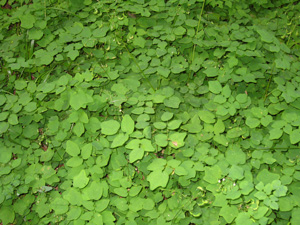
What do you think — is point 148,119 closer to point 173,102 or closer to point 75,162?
point 173,102

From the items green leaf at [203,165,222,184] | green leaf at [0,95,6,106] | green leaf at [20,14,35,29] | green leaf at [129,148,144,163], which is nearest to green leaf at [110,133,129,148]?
green leaf at [129,148,144,163]

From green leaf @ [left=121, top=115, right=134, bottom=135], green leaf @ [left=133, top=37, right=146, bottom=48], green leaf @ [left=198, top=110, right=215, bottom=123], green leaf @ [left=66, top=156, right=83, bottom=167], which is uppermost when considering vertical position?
green leaf @ [left=133, top=37, right=146, bottom=48]

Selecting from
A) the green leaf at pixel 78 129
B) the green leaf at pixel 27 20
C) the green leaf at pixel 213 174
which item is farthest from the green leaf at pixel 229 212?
the green leaf at pixel 27 20

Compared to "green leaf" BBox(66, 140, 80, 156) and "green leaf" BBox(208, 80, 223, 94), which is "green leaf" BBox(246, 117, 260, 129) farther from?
"green leaf" BBox(66, 140, 80, 156)

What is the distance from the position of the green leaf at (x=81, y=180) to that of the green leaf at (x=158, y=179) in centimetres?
45

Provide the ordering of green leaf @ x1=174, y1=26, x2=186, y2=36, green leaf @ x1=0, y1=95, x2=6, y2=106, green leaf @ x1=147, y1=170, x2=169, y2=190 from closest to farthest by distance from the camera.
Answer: green leaf @ x1=147, y1=170, x2=169, y2=190 → green leaf @ x1=0, y1=95, x2=6, y2=106 → green leaf @ x1=174, y1=26, x2=186, y2=36

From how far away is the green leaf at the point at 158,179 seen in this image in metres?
1.86

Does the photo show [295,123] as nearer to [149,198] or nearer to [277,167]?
[277,167]

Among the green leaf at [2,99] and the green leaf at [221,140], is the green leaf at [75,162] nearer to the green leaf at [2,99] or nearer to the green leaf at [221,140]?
the green leaf at [2,99]

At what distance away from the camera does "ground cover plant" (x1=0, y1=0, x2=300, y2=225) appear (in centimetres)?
203

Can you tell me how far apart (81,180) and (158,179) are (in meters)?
0.54

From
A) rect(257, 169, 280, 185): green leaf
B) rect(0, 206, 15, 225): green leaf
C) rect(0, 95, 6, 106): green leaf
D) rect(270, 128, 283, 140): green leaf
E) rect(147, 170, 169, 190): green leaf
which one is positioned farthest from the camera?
rect(0, 95, 6, 106): green leaf

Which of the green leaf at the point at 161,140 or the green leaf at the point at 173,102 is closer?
the green leaf at the point at 161,140

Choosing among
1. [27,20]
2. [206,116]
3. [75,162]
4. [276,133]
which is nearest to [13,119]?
[75,162]
